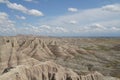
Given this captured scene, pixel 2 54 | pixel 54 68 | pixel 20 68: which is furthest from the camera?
pixel 2 54

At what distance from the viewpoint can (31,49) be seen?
96.6 meters

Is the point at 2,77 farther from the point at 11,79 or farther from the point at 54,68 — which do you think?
the point at 54,68

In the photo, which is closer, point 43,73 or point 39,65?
point 39,65

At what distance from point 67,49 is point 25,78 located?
78953 mm

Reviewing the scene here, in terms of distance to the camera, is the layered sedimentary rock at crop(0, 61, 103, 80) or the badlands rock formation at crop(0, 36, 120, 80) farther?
the badlands rock formation at crop(0, 36, 120, 80)

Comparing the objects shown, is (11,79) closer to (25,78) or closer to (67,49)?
(25,78)

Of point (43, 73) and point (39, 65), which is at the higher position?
point (39, 65)

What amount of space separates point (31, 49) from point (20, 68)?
6159 centimetres

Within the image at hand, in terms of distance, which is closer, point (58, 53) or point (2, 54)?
point (2, 54)

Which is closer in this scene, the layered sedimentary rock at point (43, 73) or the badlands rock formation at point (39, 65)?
the layered sedimentary rock at point (43, 73)

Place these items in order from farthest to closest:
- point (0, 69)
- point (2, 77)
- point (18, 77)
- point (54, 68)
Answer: point (0, 69) < point (54, 68) < point (18, 77) < point (2, 77)

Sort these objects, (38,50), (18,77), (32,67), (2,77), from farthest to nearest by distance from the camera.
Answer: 1. (38,50)
2. (32,67)
3. (18,77)
4. (2,77)

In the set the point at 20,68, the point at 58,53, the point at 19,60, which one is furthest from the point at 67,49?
the point at 20,68

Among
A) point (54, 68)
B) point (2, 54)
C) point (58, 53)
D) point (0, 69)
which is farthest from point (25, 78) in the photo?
point (58, 53)
